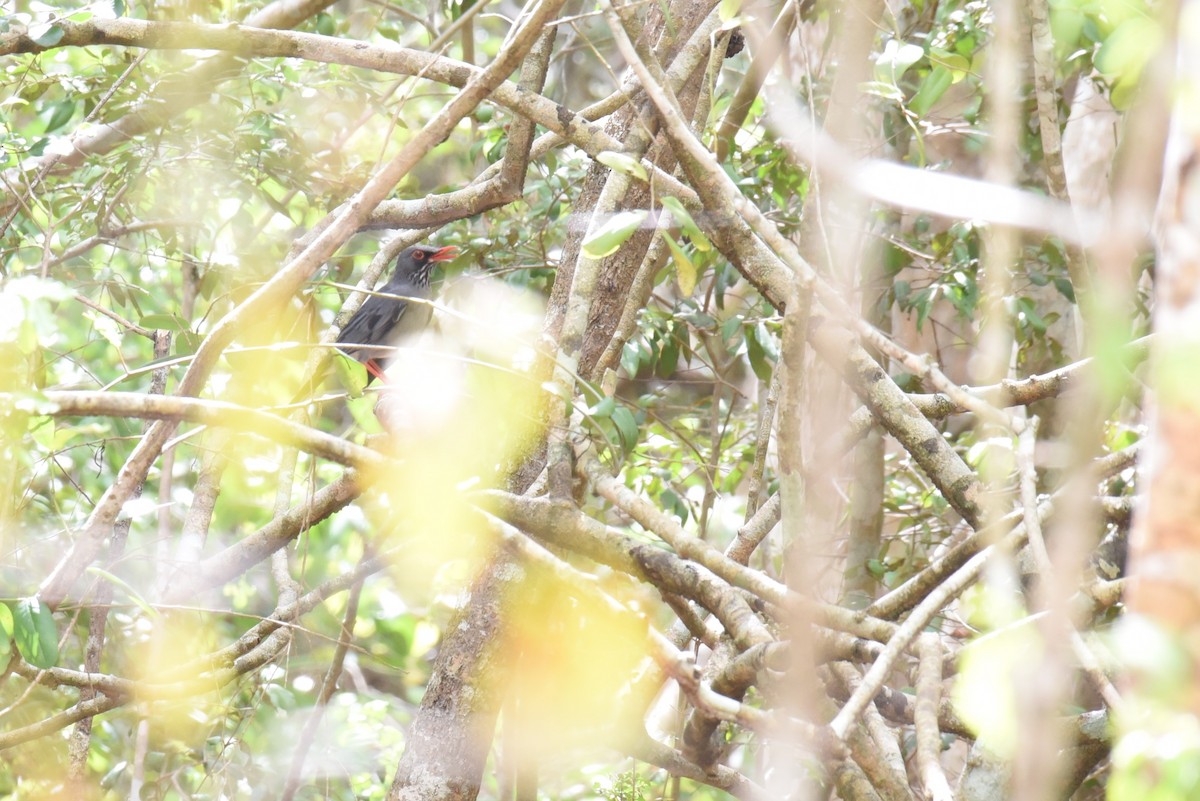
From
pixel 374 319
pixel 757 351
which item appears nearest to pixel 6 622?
pixel 757 351

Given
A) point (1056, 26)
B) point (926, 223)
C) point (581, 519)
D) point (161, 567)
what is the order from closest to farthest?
1. point (1056, 26)
2. point (581, 519)
3. point (161, 567)
4. point (926, 223)

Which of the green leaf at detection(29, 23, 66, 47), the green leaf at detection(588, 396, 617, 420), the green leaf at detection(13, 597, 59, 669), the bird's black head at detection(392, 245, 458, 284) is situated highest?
the green leaf at detection(29, 23, 66, 47)

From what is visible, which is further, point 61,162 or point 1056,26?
point 61,162

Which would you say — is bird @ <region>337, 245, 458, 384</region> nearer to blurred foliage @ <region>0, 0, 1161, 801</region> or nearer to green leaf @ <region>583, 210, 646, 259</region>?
blurred foliage @ <region>0, 0, 1161, 801</region>

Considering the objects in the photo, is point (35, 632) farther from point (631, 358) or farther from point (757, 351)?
point (757, 351)

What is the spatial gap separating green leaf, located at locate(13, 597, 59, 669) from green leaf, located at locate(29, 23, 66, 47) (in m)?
1.53

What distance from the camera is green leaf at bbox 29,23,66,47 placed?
3.04 metres

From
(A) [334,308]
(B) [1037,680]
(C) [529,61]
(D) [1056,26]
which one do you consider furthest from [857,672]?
(A) [334,308]

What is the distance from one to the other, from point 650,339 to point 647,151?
1.40m

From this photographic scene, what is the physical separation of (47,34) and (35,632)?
1634 mm

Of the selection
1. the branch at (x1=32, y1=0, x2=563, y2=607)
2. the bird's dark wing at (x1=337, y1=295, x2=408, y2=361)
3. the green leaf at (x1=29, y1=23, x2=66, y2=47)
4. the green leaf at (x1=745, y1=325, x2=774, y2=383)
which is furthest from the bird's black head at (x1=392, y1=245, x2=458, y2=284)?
the branch at (x1=32, y1=0, x2=563, y2=607)

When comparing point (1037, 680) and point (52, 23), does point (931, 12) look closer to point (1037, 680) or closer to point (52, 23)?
point (52, 23)

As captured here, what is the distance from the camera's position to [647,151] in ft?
10.2

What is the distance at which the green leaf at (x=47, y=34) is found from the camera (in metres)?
3.04
